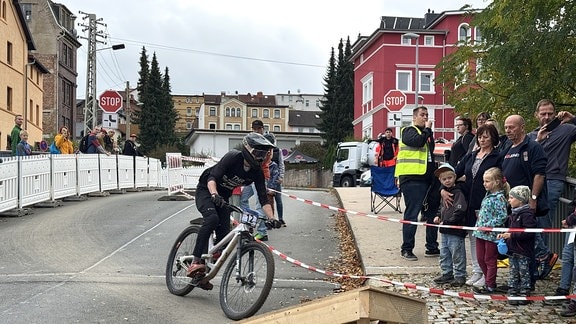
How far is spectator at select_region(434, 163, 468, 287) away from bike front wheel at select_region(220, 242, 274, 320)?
2.31 meters

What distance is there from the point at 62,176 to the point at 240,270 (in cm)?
1296

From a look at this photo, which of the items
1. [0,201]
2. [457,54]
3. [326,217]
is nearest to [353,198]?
[326,217]

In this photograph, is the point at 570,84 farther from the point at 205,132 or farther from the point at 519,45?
the point at 205,132

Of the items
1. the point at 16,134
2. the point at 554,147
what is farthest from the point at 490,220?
the point at 16,134

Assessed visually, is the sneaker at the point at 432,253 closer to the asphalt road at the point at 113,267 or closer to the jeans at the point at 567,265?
the asphalt road at the point at 113,267

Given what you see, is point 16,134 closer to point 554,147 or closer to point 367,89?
point 554,147

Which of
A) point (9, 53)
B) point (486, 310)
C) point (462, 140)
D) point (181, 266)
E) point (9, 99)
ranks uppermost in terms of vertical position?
point (9, 53)

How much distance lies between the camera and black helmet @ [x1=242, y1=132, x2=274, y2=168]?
25.0 feet

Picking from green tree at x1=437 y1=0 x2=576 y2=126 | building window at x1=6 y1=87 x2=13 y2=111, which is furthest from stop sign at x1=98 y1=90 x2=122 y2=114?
green tree at x1=437 y1=0 x2=576 y2=126

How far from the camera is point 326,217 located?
1636cm

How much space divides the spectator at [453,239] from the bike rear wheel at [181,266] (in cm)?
277

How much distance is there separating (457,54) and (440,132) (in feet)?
120

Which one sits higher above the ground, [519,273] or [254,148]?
[254,148]

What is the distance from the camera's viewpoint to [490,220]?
767 cm
